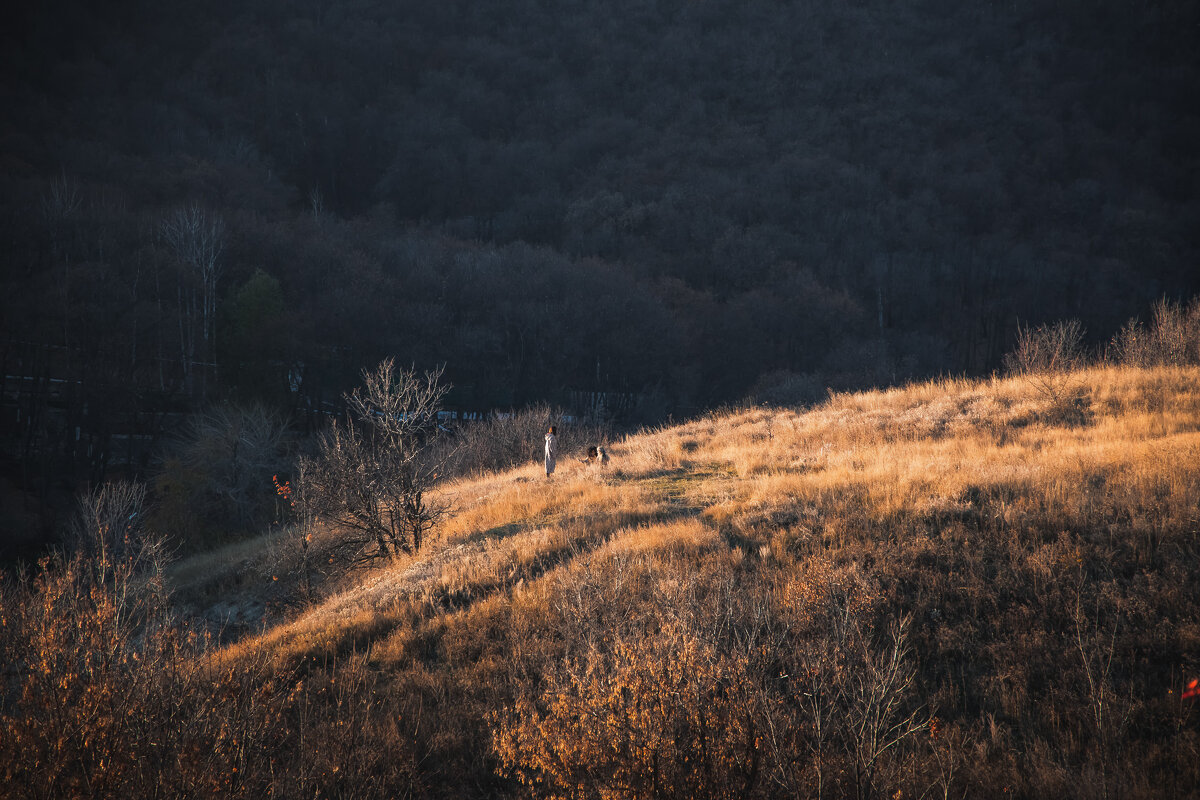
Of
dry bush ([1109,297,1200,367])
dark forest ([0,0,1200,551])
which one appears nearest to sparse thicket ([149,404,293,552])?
dark forest ([0,0,1200,551])

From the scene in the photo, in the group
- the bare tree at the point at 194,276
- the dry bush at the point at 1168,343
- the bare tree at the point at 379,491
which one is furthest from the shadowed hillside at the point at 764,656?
the bare tree at the point at 194,276

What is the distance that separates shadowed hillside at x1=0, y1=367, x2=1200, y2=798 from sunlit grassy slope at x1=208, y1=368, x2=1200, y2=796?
1.1 inches

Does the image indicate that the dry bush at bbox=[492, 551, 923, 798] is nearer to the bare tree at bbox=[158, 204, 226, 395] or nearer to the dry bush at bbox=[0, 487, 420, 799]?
the dry bush at bbox=[0, 487, 420, 799]

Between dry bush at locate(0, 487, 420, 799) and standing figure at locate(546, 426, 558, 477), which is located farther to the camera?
standing figure at locate(546, 426, 558, 477)

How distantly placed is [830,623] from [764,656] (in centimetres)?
107

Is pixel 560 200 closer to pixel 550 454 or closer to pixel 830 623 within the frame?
pixel 550 454

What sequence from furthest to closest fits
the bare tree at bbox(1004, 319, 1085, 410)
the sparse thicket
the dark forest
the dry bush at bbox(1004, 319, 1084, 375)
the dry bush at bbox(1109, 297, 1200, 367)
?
the dark forest, the sparse thicket, the dry bush at bbox(1109, 297, 1200, 367), the dry bush at bbox(1004, 319, 1084, 375), the bare tree at bbox(1004, 319, 1085, 410)

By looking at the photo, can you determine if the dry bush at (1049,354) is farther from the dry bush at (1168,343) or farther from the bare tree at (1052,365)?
the dry bush at (1168,343)

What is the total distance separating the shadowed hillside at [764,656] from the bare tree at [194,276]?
41.9m

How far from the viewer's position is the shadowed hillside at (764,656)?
399 centimetres

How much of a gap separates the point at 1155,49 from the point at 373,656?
201m

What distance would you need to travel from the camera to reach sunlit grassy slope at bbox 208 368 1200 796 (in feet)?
13.7

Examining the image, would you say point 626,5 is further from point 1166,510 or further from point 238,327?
point 1166,510

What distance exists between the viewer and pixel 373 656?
6770 mm
